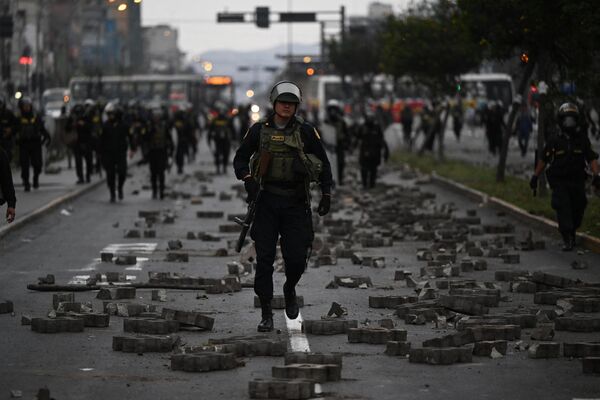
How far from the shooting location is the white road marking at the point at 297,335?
10.6 meters

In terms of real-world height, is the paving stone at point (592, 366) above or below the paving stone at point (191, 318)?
above

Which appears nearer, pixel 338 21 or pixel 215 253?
pixel 215 253

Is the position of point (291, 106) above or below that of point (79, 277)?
above

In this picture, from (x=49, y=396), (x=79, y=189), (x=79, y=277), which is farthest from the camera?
(x=79, y=189)

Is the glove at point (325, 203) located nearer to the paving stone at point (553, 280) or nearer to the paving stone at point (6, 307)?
the paving stone at point (6, 307)

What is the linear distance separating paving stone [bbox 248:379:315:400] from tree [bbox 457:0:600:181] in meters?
15.9

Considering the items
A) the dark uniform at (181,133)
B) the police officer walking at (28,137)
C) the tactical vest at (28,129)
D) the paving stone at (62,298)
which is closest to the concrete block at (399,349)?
the paving stone at (62,298)

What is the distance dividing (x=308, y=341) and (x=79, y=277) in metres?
5.36

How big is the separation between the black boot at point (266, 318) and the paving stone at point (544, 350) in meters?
2.16

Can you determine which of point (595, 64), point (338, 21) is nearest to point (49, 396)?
point (595, 64)

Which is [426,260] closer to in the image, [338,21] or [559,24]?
[559,24]

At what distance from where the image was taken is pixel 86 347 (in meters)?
10.6

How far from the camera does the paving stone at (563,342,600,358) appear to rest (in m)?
10.0

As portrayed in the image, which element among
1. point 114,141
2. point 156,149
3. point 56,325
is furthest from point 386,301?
point 156,149
